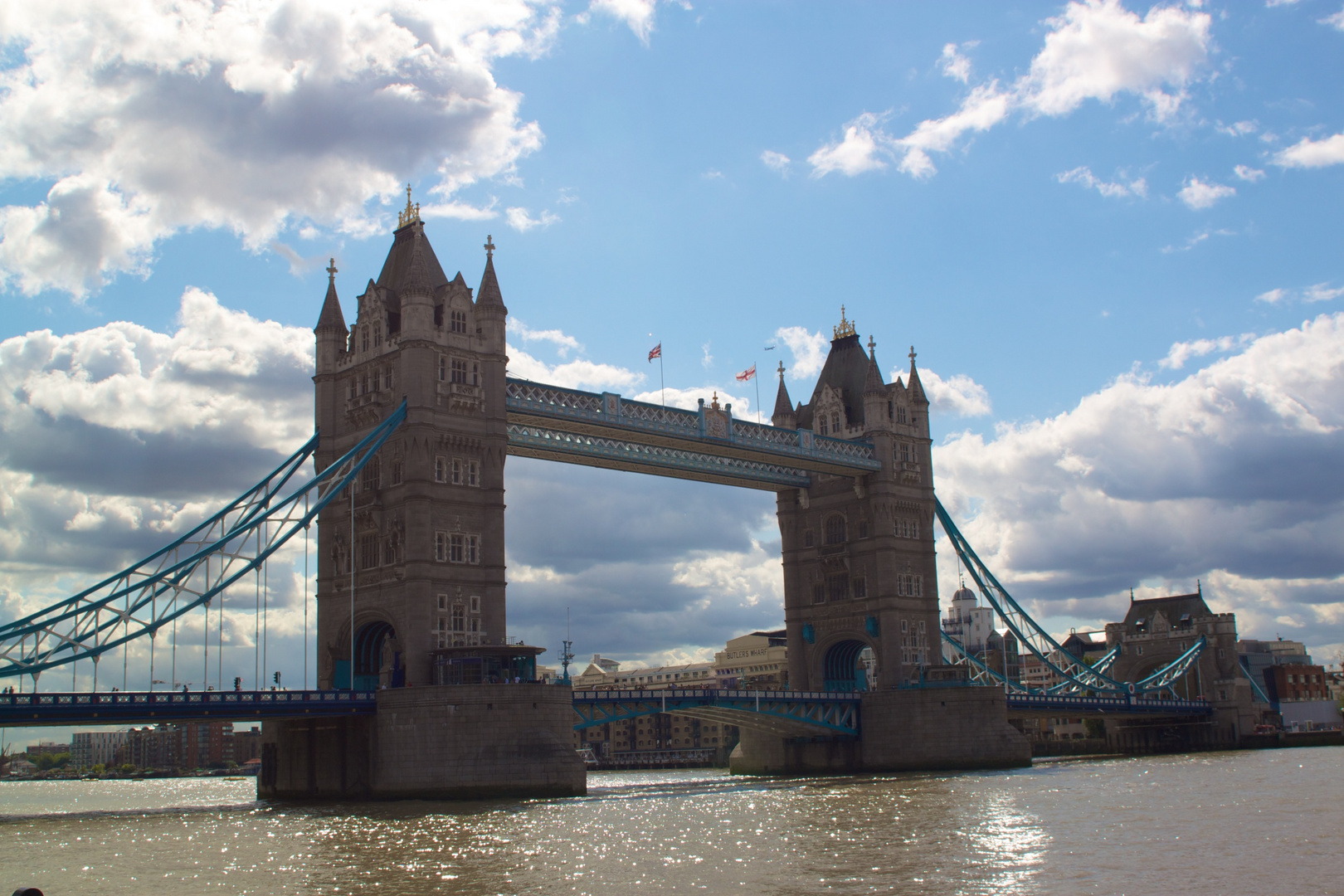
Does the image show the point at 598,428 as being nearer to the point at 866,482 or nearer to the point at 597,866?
the point at 866,482

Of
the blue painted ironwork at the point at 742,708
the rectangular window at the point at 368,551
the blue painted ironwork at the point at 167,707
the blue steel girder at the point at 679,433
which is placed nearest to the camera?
the blue painted ironwork at the point at 167,707

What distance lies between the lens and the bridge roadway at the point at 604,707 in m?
58.9

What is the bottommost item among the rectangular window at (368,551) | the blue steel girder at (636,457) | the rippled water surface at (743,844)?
the rippled water surface at (743,844)

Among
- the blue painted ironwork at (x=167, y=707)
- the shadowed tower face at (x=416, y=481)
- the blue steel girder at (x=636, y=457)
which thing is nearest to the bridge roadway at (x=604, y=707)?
the blue painted ironwork at (x=167, y=707)

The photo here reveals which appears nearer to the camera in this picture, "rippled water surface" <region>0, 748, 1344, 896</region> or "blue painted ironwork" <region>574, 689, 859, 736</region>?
"rippled water surface" <region>0, 748, 1344, 896</region>

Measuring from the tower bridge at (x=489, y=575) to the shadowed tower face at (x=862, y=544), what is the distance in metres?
0.17

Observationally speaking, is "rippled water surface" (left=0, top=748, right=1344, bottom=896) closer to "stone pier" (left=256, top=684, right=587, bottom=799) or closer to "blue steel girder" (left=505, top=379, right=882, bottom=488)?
"stone pier" (left=256, top=684, right=587, bottom=799)

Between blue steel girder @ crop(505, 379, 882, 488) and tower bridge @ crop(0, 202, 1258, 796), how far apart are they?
0.18 metres

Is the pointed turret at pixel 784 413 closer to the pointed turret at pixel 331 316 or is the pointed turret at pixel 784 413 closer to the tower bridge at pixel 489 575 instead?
the tower bridge at pixel 489 575

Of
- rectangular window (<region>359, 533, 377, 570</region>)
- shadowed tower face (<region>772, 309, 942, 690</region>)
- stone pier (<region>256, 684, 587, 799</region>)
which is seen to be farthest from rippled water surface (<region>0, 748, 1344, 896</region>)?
shadowed tower face (<region>772, 309, 942, 690</region>)

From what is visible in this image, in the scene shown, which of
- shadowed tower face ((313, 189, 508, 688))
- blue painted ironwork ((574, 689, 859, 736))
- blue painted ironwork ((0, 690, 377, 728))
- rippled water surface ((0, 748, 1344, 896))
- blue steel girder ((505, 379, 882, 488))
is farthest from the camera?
blue steel girder ((505, 379, 882, 488))

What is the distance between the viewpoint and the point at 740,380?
89750 mm

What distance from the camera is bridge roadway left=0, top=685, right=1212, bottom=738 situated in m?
58.9

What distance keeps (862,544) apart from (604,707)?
29197mm
